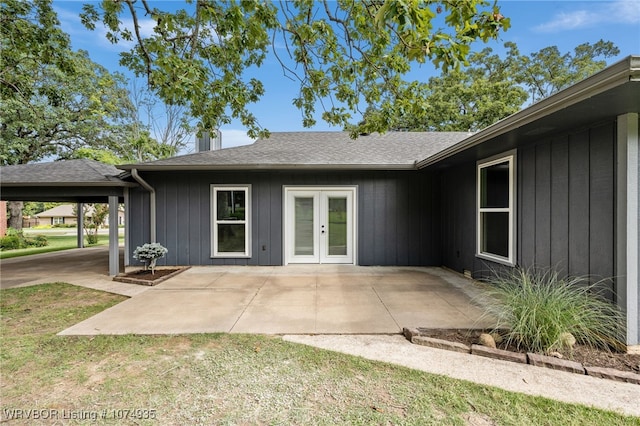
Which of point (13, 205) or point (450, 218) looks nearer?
point (450, 218)

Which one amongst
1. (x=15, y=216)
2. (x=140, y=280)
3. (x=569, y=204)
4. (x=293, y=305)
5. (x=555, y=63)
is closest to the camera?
(x=569, y=204)

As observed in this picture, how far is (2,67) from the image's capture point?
5348 millimetres

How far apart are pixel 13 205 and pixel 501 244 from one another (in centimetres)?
2381

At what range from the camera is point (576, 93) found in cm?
248

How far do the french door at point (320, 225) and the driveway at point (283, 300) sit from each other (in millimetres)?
354

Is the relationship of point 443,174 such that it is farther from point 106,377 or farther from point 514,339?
point 106,377

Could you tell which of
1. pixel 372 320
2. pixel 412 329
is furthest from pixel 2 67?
pixel 412 329

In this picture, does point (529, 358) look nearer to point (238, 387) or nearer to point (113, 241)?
point (238, 387)

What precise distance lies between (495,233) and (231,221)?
5.48 m

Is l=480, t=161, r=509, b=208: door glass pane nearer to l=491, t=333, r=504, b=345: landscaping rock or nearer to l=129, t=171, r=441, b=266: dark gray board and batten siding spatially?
l=129, t=171, r=441, b=266: dark gray board and batten siding

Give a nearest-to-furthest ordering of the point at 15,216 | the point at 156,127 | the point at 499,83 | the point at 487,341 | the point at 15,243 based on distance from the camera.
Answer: the point at 487,341, the point at 15,243, the point at 15,216, the point at 499,83, the point at 156,127

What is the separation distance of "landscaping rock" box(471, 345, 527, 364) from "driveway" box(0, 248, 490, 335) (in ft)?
2.05

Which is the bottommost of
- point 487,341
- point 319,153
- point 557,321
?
point 487,341

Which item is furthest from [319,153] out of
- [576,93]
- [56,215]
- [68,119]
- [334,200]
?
[56,215]
